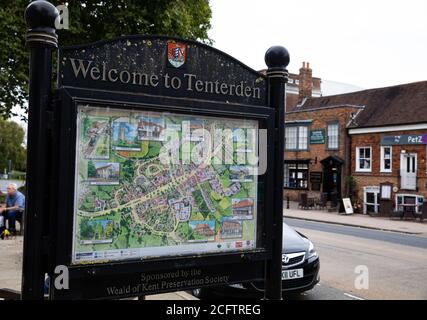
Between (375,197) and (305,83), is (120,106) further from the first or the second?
(305,83)

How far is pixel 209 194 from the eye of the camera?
11.6 ft

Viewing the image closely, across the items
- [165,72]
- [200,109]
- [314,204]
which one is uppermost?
[165,72]

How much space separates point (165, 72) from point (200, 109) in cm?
36

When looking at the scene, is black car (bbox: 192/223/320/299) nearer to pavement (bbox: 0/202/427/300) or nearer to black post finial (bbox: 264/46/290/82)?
pavement (bbox: 0/202/427/300)

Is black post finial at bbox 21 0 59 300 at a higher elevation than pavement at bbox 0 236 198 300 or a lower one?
higher

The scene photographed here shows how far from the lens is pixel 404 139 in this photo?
26.0m

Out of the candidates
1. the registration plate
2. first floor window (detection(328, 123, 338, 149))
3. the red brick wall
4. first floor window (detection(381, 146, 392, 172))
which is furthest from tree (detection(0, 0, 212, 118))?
first floor window (detection(328, 123, 338, 149))

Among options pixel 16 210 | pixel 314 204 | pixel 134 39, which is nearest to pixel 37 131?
pixel 134 39

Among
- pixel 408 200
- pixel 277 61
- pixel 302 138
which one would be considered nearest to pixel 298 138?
pixel 302 138

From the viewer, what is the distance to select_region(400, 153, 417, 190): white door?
25453mm

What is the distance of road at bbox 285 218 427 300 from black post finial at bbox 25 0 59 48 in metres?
5.14

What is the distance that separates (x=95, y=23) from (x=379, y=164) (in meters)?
19.6

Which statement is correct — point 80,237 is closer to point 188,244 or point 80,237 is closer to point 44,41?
point 188,244

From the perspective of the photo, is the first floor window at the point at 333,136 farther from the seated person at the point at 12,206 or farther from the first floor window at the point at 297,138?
the seated person at the point at 12,206
